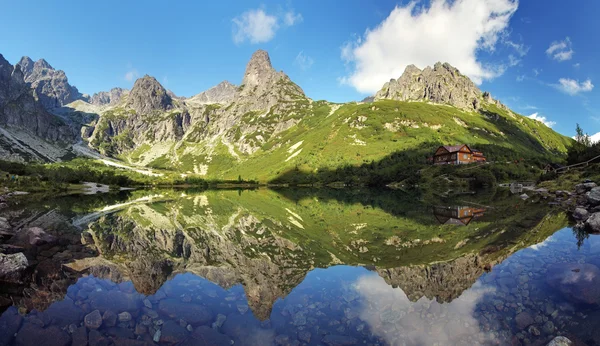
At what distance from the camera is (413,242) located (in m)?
24.7

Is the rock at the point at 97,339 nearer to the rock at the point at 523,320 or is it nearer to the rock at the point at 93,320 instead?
the rock at the point at 93,320

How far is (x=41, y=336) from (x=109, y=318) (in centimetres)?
214

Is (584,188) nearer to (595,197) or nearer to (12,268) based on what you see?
(595,197)

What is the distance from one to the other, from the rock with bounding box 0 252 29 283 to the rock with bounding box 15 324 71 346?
6.00 m

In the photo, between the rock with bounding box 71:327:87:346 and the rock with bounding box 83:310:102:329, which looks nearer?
the rock with bounding box 71:327:87:346

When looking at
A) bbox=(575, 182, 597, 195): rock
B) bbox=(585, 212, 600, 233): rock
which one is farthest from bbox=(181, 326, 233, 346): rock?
bbox=(575, 182, 597, 195): rock

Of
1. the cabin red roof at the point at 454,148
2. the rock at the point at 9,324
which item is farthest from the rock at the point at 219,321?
the cabin red roof at the point at 454,148

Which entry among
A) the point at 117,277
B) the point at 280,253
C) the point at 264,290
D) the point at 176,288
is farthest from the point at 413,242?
the point at 117,277

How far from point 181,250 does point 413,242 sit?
738 inches

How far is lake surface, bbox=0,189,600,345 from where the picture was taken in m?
10.7

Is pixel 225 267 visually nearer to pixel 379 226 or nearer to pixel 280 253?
pixel 280 253

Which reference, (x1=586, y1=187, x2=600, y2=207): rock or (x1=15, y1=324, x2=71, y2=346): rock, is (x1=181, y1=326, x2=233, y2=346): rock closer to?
(x1=15, y1=324, x2=71, y2=346): rock

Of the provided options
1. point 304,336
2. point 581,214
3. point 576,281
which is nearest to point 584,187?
point 581,214

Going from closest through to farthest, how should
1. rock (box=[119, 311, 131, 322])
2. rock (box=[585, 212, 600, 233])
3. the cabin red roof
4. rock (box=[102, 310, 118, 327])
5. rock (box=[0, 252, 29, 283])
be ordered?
1. rock (box=[102, 310, 118, 327])
2. rock (box=[119, 311, 131, 322])
3. rock (box=[0, 252, 29, 283])
4. rock (box=[585, 212, 600, 233])
5. the cabin red roof
